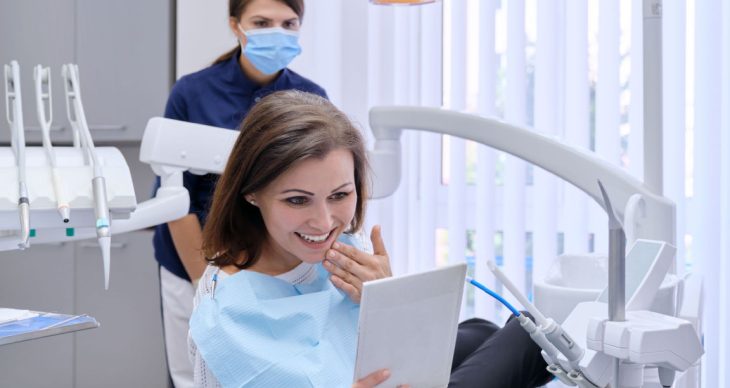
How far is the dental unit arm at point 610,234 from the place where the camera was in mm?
913

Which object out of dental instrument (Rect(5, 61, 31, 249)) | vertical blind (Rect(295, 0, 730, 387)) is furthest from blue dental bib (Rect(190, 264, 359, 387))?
vertical blind (Rect(295, 0, 730, 387))

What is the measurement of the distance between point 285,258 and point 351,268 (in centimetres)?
15

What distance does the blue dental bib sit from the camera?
1.24 metres

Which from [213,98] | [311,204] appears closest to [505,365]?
[311,204]

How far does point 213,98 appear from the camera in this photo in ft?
7.08

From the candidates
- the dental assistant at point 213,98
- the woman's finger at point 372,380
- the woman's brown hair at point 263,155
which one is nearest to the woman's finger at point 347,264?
the woman's brown hair at point 263,155

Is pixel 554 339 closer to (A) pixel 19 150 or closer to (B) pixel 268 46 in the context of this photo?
(A) pixel 19 150

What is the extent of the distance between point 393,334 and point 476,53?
1822 mm

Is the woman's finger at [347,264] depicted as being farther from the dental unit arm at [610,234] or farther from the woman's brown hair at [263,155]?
the dental unit arm at [610,234]

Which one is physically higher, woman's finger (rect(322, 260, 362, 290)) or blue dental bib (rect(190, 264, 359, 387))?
woman's finger (rect(322, 260, 362, 290))

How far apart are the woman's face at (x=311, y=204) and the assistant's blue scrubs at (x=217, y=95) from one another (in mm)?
837

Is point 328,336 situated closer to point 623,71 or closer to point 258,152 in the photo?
point 258,152

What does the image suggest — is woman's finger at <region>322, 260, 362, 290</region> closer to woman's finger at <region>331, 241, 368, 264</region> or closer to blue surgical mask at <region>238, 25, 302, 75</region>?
woman's finger at <region>331, 241, 368, 264</region>

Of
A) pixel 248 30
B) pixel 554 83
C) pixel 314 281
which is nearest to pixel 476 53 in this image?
pixel 554 83
